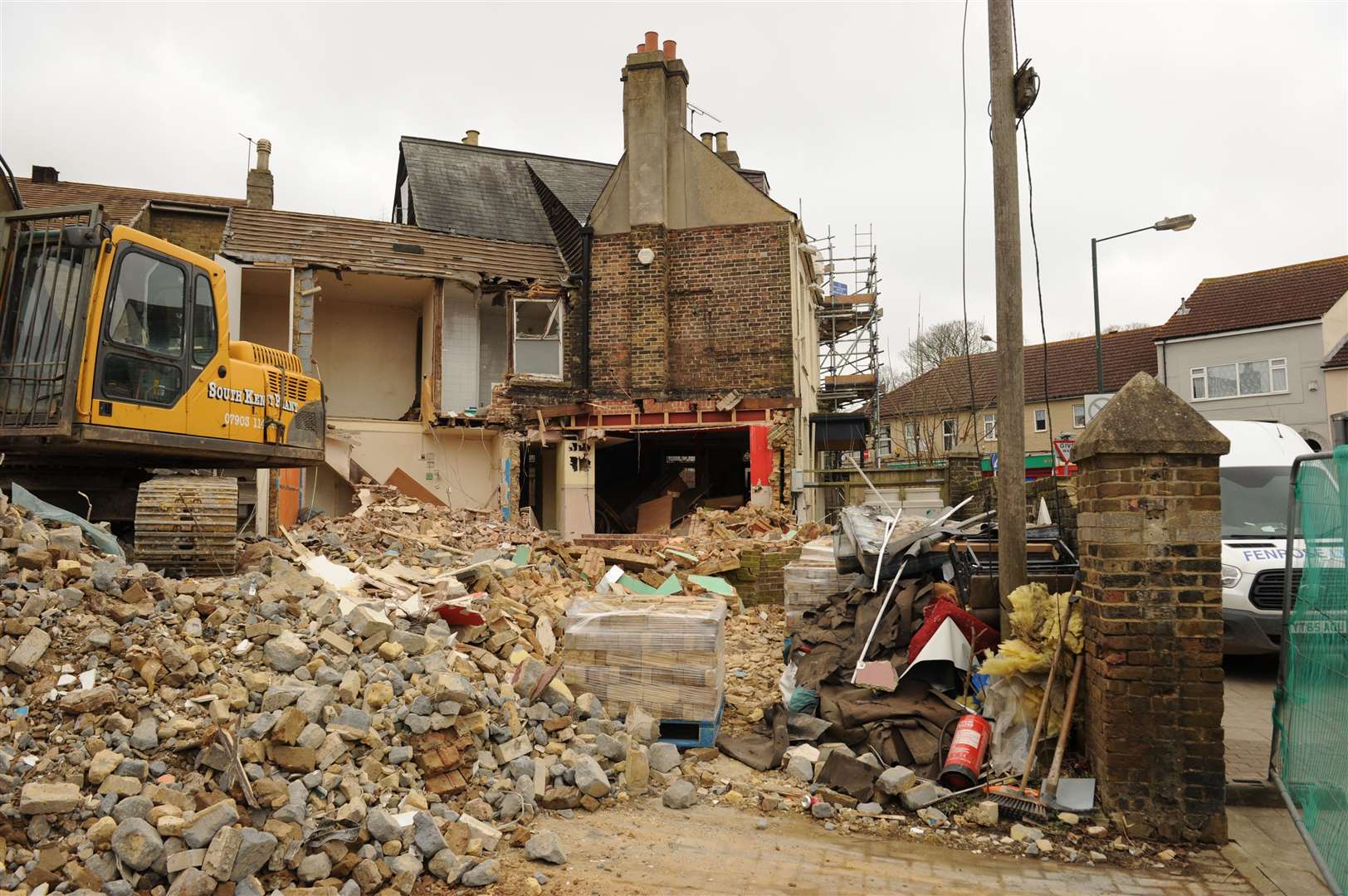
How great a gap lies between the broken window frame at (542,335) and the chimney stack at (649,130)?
251cm

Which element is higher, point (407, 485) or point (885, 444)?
point (885, 444)

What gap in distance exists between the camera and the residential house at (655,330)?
18.0 metres

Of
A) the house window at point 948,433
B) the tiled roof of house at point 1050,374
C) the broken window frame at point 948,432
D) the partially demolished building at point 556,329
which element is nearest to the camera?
the partially demolished building at point 556,329

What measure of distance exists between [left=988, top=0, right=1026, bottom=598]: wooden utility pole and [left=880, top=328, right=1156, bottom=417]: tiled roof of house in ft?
103

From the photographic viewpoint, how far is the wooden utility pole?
20.9 feet

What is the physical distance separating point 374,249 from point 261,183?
18.6 feet

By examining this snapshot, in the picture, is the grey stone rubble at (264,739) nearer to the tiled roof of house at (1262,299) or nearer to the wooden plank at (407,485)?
the wooden plank at (407,485)

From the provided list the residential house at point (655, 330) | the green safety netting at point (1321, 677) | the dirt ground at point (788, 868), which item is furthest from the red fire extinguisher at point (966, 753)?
the residential house at point (655, 330)

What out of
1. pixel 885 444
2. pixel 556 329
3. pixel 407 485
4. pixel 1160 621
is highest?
pixel 556 329

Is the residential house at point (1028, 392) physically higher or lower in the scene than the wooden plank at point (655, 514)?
higher

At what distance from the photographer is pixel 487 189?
22859mm

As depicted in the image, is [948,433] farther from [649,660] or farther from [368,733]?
[368,733]

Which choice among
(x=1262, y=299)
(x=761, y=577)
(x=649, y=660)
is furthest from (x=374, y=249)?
(x=1262, y=299)

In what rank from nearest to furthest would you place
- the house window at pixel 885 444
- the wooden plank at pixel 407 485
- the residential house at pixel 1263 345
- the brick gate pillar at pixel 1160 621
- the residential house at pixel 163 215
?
1. the brick gate pillar at pixel 1160 621
2. the residential house at pixel 163 215
3. the wooden plank at pixel 407 485
4. the residential house at pixel 1263 345
5. the house window at pixel 885 444
